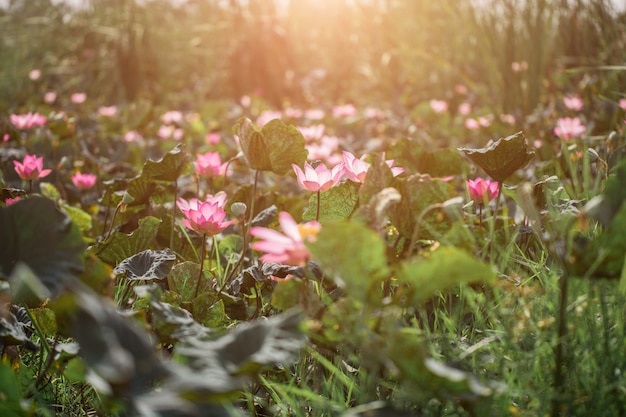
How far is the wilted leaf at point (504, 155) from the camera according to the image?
1048 millimetres

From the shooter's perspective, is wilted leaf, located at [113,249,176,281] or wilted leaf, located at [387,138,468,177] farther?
wilted leaf, located at [387,138,468,177]

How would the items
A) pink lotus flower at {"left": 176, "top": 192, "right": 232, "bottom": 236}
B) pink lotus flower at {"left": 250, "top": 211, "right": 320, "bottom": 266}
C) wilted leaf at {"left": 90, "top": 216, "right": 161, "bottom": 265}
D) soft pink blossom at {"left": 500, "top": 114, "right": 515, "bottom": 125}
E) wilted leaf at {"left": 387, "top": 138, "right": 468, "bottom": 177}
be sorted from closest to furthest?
pink lotus flower at {"left": 250, "top": 211, "right": 320, "bottom": 266} < pink lotus flower at {"left": 176, "top": 192, "right": 232, "bottom": 236} < wilted leaf at {"left": 90, "top": 216, "right": 161, "bottom": 265} < wilted leaf at {"left": 387, "top": 138, "right": 468, "bottom": 177} < soft pink blossom at {"left": 500, "top": 114, "right": 515, "bottom": 125}

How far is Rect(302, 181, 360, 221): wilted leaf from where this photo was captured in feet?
3.66

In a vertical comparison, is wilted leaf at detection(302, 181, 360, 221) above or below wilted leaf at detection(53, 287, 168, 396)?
below

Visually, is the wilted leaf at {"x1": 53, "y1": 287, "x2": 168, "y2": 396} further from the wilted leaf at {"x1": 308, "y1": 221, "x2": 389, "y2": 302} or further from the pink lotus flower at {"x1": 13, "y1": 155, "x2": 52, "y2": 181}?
the pink lotus flower at {"x1": 13, "y1": 155, "x2": 52, "y2": 181}

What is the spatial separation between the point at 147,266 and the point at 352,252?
1.80ft

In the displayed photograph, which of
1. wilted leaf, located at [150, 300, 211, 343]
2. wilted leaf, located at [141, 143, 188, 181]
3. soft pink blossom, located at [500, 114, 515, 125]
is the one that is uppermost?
wilted leaf, located at [141, 143, 188, 181]

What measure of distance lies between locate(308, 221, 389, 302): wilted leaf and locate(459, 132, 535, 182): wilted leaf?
0.47 m

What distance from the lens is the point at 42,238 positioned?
2.73ft

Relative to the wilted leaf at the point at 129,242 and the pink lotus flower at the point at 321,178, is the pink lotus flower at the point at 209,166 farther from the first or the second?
the pink lotus flower at the point at 321,178

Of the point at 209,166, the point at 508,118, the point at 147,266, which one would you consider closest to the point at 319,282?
the point at 147,266

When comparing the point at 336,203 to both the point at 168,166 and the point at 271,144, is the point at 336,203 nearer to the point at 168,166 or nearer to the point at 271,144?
the point at 271,144

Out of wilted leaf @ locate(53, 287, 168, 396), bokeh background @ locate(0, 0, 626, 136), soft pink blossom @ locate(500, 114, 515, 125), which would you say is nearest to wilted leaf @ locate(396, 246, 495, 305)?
wilted leaf @ locate(53, 287, 168, 396)

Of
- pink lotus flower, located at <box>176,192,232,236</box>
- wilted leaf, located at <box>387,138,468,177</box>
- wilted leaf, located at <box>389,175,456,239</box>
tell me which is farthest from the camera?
wilted leaf, located at <box>387,138,468,177</box>
